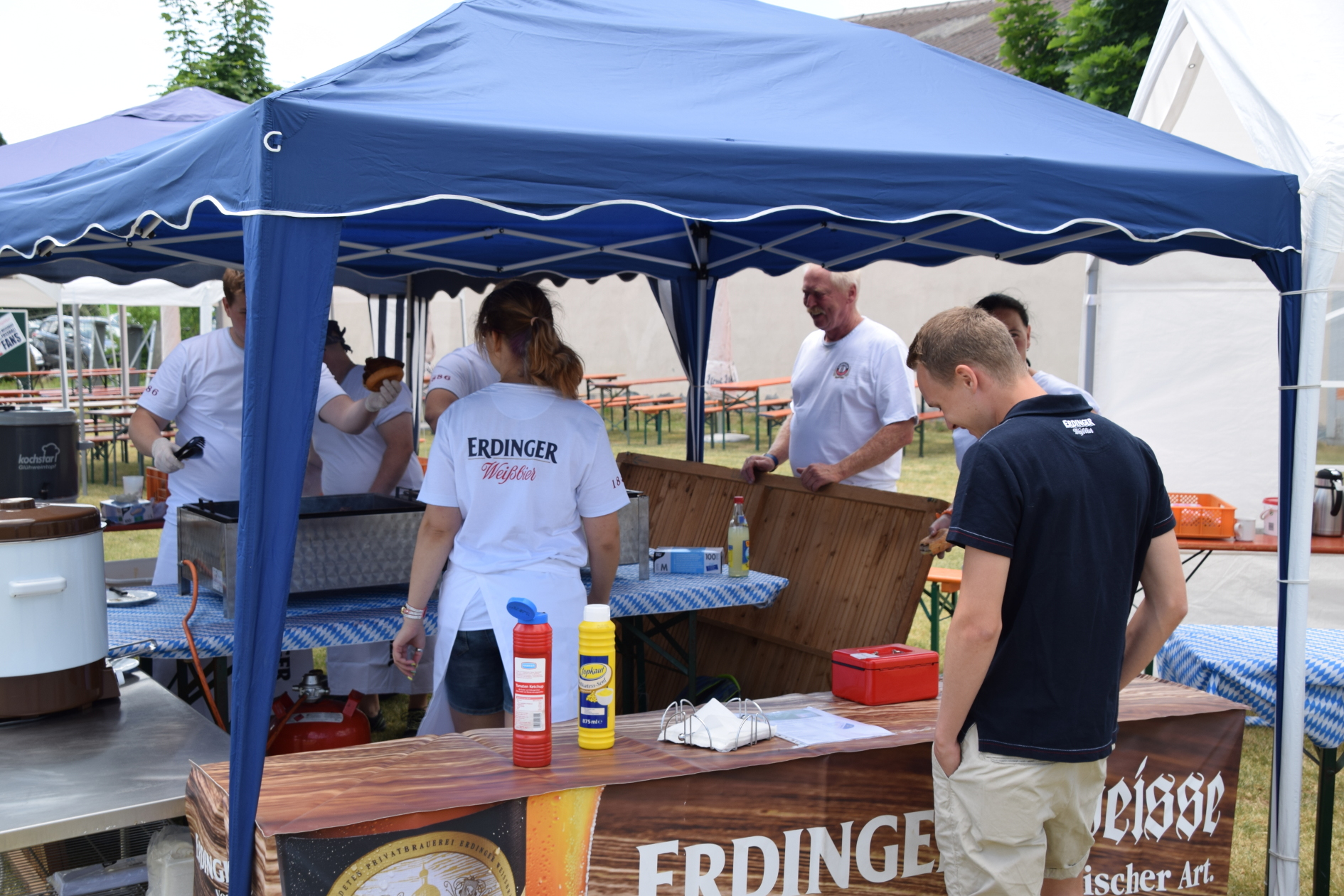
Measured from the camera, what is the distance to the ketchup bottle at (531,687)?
2223 mm

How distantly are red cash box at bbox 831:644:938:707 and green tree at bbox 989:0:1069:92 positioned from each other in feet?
39.1

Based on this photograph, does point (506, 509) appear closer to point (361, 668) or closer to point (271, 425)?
point (271, 425)

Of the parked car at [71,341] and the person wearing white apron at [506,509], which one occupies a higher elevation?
the parked car at [71,341]

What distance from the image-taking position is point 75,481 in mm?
5605

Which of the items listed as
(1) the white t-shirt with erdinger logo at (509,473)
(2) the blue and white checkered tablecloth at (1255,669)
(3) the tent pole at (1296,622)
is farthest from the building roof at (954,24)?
(1) the white t-shirt with erdinger logo at (509,473)

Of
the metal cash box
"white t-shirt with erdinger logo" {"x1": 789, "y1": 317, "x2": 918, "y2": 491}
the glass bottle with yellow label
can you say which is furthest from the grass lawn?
the metal cash box

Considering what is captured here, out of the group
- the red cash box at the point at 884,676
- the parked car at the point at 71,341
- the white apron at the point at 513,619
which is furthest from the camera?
the parked car at the point at 71,341

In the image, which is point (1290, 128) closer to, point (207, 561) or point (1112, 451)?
point (1112, 451)

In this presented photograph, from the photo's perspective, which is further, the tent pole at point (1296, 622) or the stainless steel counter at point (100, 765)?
the tent pole at point (1296, 622)

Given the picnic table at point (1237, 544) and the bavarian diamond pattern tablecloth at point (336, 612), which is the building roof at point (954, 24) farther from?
the bavarian diamond pattern tablecloth at point (336, 612)

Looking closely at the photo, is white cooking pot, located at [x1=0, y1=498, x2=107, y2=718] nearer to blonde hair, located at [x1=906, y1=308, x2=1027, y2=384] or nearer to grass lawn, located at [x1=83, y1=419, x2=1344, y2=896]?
blonde hair, located at [x1=906, y1=308, x2=1027, y2=384]

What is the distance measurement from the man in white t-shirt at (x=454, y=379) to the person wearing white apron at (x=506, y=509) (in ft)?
5.93

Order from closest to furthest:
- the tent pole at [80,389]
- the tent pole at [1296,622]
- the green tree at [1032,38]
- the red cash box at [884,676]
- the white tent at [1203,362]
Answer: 1. the red cash box at [884,676]
2. the tent pole at [1296,622]
3. the white tent at [1203,362]
4. the tent pole at [80,389]
5. the green tree at [1032,38]

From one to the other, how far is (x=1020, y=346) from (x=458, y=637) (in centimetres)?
215
